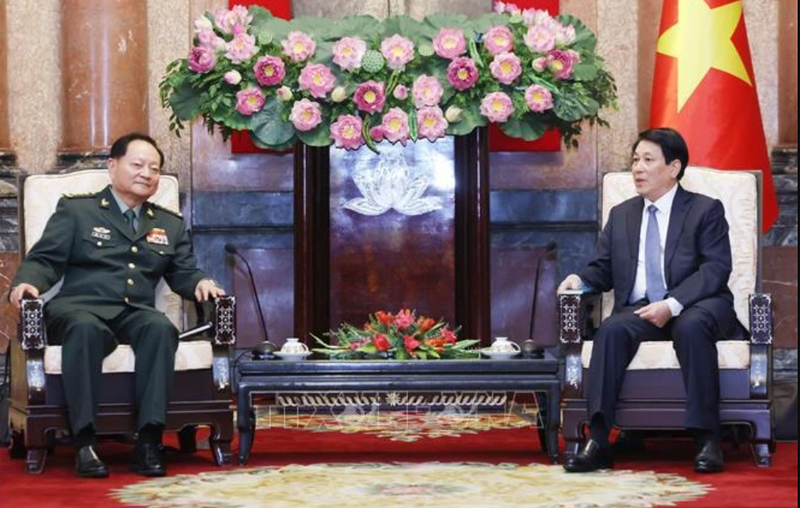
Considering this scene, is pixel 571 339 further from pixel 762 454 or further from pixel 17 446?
pixel 17 446

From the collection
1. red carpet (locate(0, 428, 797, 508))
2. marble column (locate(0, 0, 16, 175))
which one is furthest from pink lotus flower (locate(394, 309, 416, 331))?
marble column (locate(0, 0, 16, 175))

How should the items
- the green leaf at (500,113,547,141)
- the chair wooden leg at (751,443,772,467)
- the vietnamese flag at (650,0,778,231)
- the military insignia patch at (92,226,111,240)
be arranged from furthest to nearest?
the vietnamese flag at (650,0,778,231) < the green leaf at (500,113,547,141) < the military insignia patch at (92,226,111,240) < the chair wooden leg at (751,443,772,467)

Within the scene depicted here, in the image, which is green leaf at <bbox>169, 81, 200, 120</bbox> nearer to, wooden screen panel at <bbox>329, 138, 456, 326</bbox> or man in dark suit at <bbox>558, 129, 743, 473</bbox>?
wooden screen panel at <bbox>329, 138, 456, 326</bbox>

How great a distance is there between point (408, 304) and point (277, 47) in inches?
56.5

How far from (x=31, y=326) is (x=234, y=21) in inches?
74.3

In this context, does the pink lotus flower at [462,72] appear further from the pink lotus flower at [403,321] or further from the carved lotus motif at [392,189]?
the pink lotus flower at [403,321]

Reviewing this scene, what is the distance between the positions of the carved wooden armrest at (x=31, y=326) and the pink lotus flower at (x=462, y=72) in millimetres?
2086

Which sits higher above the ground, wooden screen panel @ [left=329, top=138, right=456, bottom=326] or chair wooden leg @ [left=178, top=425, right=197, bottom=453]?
wooden screen panel @ [left=329, top=138, right=456, bottom=326]

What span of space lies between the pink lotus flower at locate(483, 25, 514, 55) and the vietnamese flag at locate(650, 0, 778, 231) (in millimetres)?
1083

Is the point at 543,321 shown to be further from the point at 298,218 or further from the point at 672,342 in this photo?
the point at 672,342

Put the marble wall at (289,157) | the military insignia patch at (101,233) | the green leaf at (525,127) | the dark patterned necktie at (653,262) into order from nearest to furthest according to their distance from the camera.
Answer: the dark patterned necktie at (653,262) → the military insignia patch at (101,233) → the green leaf at (525,127) → the marble wall at (289,157)

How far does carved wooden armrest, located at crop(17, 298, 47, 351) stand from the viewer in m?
5.66

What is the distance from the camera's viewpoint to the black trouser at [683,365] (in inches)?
222

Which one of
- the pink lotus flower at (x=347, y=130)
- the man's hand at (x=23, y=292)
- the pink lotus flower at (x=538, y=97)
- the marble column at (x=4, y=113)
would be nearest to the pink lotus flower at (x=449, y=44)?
the pink lotus flower at (x=538, y=97)
